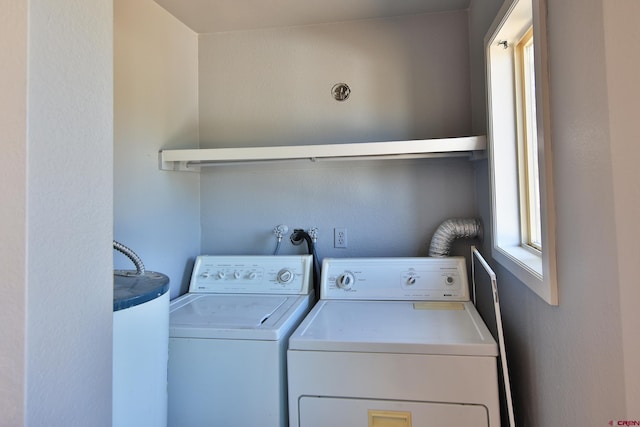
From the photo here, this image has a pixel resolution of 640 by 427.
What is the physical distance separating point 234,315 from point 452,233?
1095mm

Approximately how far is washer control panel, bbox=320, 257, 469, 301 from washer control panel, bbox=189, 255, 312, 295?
0.13 m

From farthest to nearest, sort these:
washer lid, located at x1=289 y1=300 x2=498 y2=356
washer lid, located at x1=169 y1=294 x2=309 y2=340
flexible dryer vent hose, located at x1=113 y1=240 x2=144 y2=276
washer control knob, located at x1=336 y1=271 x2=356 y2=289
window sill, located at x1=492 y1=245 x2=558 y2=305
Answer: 1. washer control knob, located at x1=336 y1=271 x2=356 y2=289
2. washer lid, located at x1=169 y1=294 x2=309 y2=340
3. washer lid, located at x1=289 y1=300 x2=498 y2=356
4. flexible dryer vent hose, located at x1=113 y1=240 x2=144 y2=276
5. window sill, located at x1=492 y1=245 x2=558 y2=305

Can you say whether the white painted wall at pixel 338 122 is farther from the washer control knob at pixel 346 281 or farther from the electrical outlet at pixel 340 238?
the washer control knob at pixel 346 281

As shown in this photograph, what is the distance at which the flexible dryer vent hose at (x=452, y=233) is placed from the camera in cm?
192

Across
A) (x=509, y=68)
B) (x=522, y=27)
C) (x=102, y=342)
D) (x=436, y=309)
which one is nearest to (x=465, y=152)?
(x=509, y=68)

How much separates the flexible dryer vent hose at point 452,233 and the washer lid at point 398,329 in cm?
27

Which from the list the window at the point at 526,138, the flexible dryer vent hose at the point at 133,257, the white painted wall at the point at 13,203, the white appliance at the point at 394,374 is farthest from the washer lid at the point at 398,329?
the white painted wall at the point at 13,203

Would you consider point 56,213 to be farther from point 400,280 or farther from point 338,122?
point 338,122

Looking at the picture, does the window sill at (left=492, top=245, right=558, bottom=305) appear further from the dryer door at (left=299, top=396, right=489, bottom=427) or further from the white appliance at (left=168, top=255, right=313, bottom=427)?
the white appliance at (left=168, top=255, right=313, bottom=427)

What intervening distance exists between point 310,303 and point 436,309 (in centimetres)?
60

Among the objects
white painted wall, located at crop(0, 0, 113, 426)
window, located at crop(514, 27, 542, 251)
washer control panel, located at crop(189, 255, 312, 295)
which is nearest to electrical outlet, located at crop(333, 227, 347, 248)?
washer control panel, located at crop(189, 255, 312, 295)

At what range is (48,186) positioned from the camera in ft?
2.03

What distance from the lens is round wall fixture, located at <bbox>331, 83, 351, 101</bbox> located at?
6.98ft

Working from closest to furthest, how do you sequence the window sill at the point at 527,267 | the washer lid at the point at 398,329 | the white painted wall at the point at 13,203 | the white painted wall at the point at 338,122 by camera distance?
the white painted wall at the point at 13,203 → the window sill at the point at 527,267 → the washer lid at the point at 398,329 → the white painted wall at the point at 338,122
